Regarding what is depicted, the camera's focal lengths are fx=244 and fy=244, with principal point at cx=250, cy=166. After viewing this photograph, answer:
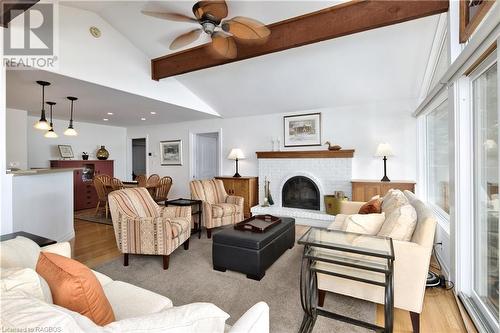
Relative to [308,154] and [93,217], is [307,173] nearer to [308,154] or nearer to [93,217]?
[308,154]

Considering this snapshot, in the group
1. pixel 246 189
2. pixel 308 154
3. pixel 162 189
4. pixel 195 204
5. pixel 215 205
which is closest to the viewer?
pixel 195 204

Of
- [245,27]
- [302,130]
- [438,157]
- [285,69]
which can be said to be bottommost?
[438,157]

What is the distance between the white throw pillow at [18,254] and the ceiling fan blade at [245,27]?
226 centimetres

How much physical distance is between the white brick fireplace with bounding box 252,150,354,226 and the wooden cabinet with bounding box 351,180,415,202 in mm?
383

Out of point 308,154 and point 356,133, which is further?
point 308,154

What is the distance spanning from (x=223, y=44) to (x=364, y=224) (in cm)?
233

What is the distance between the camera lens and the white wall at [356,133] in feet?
13.9

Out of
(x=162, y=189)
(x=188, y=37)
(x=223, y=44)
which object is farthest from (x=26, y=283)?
(x=162, y=189)

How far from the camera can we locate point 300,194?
5.07m

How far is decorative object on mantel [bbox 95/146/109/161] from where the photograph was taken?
635 cm

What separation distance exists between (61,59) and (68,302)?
10.2 feet

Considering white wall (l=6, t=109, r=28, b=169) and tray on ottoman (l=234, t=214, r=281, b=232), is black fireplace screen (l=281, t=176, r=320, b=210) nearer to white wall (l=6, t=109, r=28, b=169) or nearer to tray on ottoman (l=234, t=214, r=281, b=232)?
tray on ottoman (l=234, t=214, r=281, b=232)

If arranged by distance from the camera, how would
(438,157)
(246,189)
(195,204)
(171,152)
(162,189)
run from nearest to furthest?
(438,157)
(195,204)
(246,189)
(162,189)
(171,152)

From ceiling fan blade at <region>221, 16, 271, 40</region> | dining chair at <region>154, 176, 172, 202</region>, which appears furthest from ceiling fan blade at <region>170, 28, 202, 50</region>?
dining chair at <region>154, 176, 172, 202</region>
